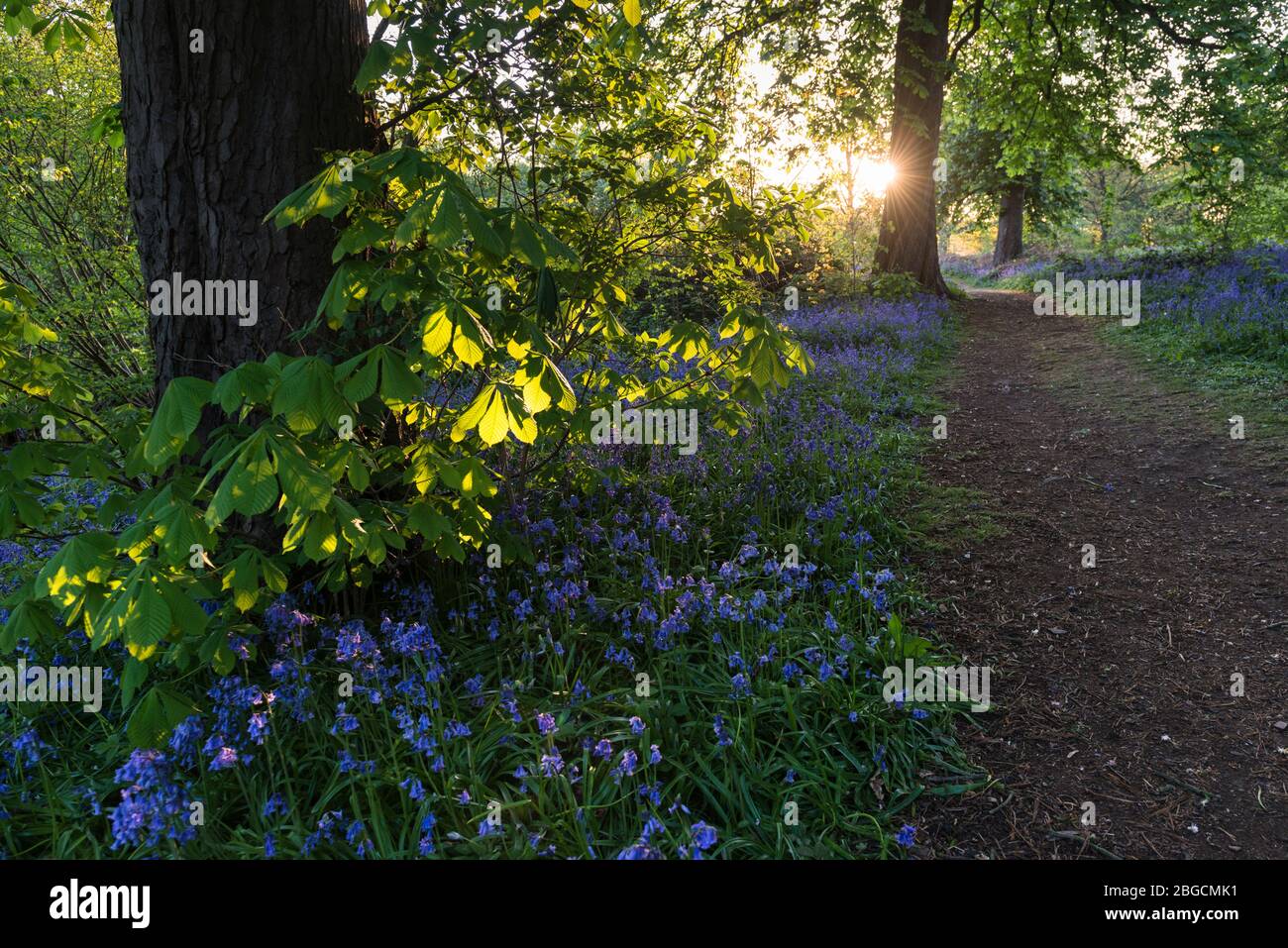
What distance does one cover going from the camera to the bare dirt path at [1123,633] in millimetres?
2529

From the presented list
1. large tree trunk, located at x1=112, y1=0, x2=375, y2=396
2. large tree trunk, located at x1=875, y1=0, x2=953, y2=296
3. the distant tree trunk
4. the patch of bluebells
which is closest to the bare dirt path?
the patch of bluebells

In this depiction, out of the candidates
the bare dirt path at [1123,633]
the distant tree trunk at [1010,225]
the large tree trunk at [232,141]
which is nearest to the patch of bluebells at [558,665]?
the bare dirt path at [1123,633]

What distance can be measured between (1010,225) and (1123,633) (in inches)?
1138

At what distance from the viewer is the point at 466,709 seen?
2863 mm

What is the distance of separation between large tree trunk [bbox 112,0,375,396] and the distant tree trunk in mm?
28507

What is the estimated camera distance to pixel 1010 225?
27594mm

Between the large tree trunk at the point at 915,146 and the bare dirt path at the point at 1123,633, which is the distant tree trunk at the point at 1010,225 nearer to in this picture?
the large tree trunk at the point at 915,146

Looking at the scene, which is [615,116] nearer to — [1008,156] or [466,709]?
[466,709]

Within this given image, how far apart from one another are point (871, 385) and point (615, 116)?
5319mm

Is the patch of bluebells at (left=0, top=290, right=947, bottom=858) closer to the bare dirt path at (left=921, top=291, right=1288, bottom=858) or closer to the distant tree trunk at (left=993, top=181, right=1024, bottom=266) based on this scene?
the bare dirt path at (left=921, top=291, right=1288, bottom=858)

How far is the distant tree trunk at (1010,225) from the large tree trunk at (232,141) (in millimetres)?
28507

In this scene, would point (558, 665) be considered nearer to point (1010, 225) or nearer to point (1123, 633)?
point (1123, 633)

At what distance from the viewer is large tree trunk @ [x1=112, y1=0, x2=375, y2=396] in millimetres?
3043

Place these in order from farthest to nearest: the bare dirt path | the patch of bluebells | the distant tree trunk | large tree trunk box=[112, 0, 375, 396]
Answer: the distant tree trunk
large tree trunk box=[112, 0, 375, 396]
the bare dirt path
the patch of bluebells
